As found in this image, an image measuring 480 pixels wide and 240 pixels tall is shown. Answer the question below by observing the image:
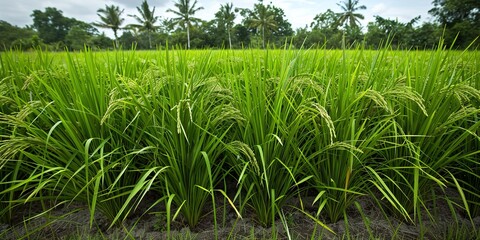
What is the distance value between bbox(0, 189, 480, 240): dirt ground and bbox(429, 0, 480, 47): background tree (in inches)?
998

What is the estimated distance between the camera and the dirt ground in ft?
4.00

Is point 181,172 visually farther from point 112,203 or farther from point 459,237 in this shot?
point 459,237

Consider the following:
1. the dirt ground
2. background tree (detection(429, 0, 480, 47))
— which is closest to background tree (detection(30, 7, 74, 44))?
background tree (detection(429, 0, 480, 47))

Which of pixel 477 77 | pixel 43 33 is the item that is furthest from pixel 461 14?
pixel 43 33

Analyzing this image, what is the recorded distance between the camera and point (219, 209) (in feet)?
4.56

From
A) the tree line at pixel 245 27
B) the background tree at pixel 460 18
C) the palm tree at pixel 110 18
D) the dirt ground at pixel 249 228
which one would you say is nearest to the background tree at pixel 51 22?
the tree line at pixel 245 27

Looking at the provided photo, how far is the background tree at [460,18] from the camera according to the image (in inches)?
871

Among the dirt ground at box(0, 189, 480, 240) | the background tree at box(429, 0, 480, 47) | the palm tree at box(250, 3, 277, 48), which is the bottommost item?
the dirt ground at box(0, 189, 480, 240)

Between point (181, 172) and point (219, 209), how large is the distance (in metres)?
0.33

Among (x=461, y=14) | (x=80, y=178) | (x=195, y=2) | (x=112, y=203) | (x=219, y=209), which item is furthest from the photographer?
(x=195, y=2)

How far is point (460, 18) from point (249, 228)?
115 ft

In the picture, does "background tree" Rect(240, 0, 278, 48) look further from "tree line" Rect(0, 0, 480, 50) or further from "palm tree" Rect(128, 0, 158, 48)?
"palm tree" Rect(128, 0, 158, 48)

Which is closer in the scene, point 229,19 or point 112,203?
point 112,203

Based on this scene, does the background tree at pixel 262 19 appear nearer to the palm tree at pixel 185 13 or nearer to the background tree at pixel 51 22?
the palm tree at pixel 185 13
